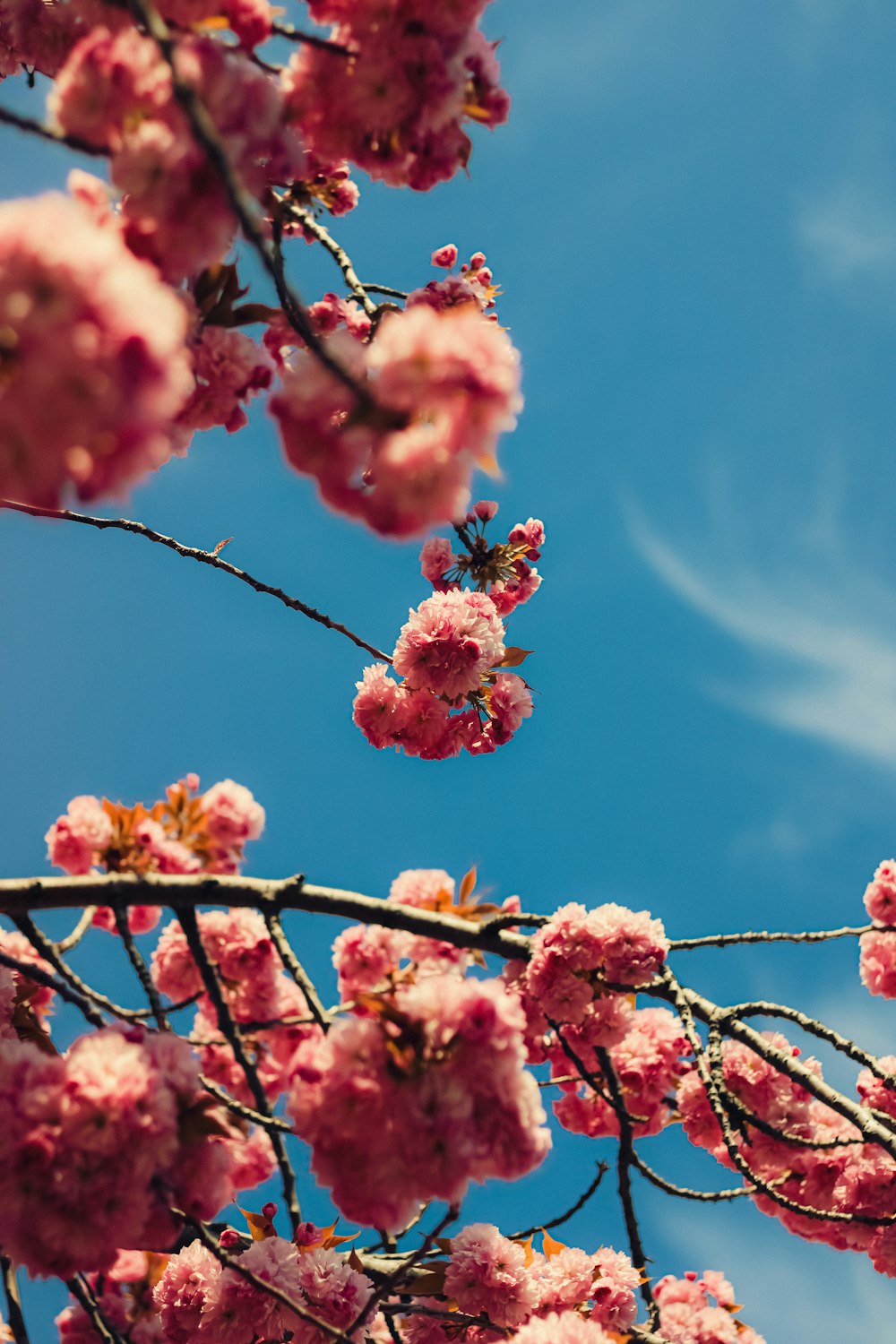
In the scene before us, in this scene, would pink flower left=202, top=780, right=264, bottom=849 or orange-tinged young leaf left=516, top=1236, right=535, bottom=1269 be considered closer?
pink flower left=202, top=780, right=264, bottom=849

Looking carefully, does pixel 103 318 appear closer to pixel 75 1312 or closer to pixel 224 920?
pixel 224 920

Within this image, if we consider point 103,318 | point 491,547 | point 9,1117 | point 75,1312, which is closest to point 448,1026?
point 9,1117

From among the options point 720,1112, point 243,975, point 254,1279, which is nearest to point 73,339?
point 254,1279

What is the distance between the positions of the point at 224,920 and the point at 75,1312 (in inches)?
139

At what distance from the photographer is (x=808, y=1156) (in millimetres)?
3756

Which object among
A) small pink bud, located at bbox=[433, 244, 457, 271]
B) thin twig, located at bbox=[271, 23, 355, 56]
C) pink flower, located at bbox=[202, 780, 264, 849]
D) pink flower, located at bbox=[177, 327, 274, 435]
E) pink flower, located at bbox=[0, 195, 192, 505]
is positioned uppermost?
small pink bud, located at bbox=[433, 244, 457, 271]

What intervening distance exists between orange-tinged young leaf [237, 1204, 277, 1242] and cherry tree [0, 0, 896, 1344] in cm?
1

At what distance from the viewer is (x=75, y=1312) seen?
5395 millimetres

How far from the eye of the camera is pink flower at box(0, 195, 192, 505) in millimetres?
1245

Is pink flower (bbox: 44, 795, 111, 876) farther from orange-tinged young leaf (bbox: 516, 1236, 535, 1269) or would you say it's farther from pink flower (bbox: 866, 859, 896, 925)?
pink flower (bbox: 866, 859, 896, 925)

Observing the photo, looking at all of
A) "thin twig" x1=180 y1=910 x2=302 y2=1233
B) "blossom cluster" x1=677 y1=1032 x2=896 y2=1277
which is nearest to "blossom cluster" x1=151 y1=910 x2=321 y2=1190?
"thin twig" x1=180 y1=910 x2=302 y2=1233

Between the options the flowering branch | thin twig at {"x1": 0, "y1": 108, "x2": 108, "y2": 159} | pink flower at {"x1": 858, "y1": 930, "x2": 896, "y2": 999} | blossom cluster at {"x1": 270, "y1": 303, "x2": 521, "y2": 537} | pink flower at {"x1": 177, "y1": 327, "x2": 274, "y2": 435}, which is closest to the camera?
the flowering branch

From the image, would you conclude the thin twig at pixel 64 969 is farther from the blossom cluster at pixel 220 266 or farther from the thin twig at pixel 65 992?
the blossom cluster at pixel 220 266

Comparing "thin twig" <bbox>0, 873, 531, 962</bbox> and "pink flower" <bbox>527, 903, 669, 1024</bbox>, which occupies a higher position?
"pink flower" <bbox>527, 903, 669, 1024</bbox>
